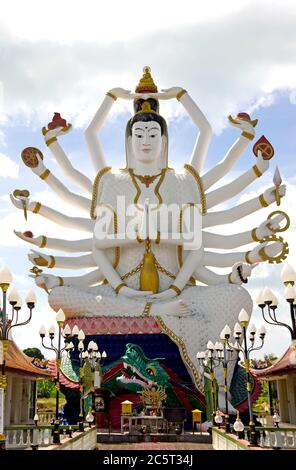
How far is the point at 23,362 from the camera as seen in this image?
18469 millimetres

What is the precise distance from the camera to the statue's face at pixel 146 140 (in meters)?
21.8

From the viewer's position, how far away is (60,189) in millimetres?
22688

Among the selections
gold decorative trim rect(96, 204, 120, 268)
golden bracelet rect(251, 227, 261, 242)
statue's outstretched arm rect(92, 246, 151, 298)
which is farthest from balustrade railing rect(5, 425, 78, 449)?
golden bracelet rect(251, 227, 261, 242)

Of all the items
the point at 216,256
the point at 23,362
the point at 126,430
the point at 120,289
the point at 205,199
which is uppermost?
the point at 205,199

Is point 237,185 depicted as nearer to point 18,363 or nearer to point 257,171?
point 257,171

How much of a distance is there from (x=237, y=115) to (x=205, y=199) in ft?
11.9

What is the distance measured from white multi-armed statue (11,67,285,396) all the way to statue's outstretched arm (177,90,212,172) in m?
0.04

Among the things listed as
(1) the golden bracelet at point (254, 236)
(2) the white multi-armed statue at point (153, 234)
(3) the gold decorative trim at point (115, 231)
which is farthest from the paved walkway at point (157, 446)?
(1) the golden bracelet at point (254, 236)

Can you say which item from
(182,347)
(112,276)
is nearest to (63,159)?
(112,276)

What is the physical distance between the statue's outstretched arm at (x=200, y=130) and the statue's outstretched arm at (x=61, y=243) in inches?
211

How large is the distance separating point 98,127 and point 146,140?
99.7 inches

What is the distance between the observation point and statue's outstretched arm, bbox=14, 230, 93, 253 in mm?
21969

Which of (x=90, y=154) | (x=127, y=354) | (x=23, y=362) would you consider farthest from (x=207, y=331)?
(x=90, y=154)
